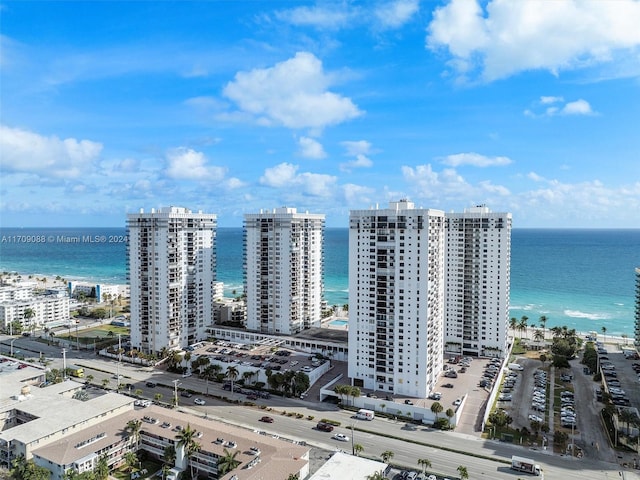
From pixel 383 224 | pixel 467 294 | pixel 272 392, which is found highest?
pixel 383 224

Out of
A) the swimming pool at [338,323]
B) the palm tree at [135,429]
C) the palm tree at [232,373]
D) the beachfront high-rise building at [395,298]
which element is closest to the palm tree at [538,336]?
the beachfront high-rise building at [395,298]

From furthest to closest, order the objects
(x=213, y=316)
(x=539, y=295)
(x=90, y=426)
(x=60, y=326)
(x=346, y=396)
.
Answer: (x=539, y=295), (x=60, y=326), (x=213, y=316), (x=346, y=396), (x=90, y=426)

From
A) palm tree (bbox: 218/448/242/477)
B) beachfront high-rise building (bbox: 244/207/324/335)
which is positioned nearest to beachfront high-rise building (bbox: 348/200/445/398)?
beachfront high-rise building (bbox: 244/207/324/335)

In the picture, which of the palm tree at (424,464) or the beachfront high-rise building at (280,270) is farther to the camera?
the beachfront high-rise building at (280,270)

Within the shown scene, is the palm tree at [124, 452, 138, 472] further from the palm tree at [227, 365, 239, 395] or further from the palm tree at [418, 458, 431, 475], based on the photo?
the palm tree at [418, 458, 431, 475]

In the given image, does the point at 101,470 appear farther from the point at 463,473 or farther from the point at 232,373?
the point at 463,473

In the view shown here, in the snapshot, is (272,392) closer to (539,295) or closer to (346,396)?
(346,396)

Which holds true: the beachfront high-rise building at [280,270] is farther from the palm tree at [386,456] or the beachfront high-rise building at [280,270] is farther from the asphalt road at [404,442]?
the palm tree at [386,456]

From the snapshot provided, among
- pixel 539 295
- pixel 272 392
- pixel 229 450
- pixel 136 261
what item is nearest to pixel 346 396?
pixel 272 392
